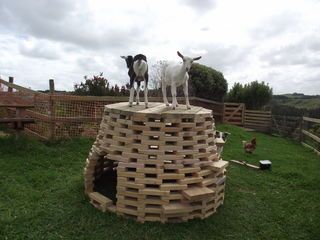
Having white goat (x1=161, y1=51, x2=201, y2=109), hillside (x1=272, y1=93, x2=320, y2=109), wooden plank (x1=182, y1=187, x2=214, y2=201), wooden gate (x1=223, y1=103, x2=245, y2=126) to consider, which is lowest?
wooden plank (x1=182, y1=187, x2=214, y2=201)

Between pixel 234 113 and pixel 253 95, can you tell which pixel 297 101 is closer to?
pixel 253 95

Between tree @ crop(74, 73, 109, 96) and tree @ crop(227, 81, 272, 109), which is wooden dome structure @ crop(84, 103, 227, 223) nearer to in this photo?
tree @ crop(74, 73, 109, 96)

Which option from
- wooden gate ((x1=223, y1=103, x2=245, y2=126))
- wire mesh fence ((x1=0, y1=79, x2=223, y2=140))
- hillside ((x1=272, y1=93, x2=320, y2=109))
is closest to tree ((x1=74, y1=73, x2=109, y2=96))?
wire mesh fence ((x1=0, y1=79, x2=223, y2=140))

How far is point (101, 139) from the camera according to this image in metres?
5.94

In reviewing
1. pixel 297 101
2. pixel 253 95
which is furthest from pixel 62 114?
pixel 297 101

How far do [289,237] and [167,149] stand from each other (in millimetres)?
2346

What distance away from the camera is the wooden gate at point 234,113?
18703 millimetres

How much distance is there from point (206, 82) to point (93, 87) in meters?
6.63

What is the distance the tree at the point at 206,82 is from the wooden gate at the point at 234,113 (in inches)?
34.9

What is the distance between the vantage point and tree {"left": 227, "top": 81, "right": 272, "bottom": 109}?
2045 cm

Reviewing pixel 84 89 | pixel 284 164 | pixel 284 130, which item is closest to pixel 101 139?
pixel 284 164

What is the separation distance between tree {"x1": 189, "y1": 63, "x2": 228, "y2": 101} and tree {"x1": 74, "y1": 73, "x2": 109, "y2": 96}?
18.1 ft

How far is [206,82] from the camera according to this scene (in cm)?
1773

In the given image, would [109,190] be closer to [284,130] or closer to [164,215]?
[164,215]
